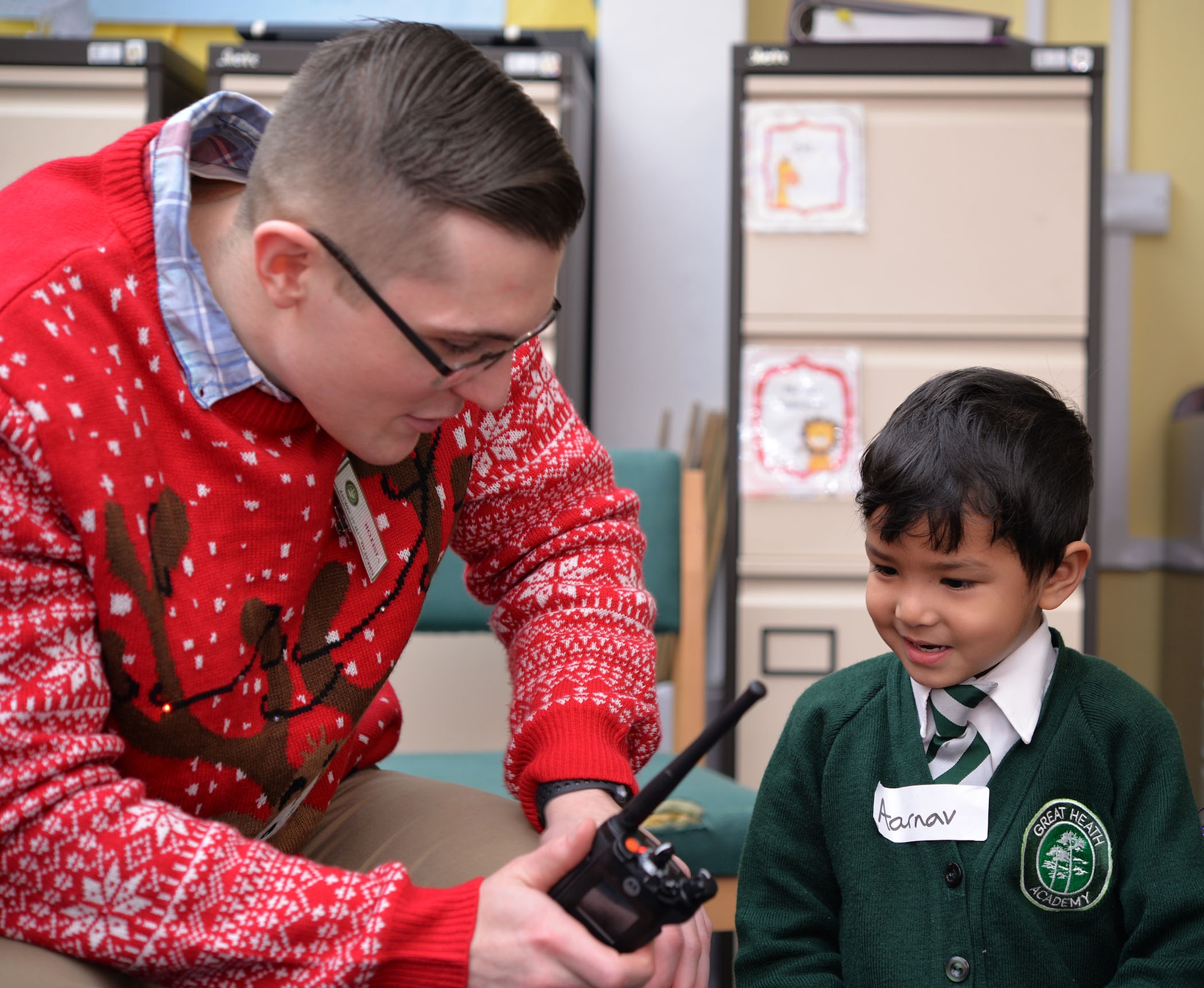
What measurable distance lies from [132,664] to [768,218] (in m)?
1.62

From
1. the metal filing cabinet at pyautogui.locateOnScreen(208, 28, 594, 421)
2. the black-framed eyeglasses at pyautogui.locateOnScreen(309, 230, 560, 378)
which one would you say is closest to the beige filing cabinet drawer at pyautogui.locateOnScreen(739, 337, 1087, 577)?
the metal filing cabinet at pyautogui.locateOnScreen(208, 28, 594, 421)

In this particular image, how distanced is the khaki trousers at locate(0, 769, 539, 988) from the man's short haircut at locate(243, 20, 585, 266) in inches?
18.3

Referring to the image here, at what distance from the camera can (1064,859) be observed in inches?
31.6

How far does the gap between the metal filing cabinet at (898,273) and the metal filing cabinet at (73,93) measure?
3.62 ft

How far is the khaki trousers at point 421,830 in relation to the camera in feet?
2.84

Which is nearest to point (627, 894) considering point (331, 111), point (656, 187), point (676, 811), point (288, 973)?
point (288, 973)

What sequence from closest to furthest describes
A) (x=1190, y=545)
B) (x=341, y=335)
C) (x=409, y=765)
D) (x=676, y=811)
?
(x=341, y=335) < (x=676, y=811) < (x=409, y=765) < (x=1190, y=545)

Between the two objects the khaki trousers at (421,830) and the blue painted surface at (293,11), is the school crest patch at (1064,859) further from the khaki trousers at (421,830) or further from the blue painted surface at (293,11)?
the blue painted surface at (293,11)

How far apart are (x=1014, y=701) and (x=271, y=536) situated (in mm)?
551

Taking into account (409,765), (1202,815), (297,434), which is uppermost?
(297,434)

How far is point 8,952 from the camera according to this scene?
2.08 ft

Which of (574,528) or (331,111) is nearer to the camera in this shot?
(331,111)

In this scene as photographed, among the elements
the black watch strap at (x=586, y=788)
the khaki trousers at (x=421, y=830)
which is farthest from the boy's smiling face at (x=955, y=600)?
the khaki trousers at (x=421, y=830)

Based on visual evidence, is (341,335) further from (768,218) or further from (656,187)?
(656,187)
